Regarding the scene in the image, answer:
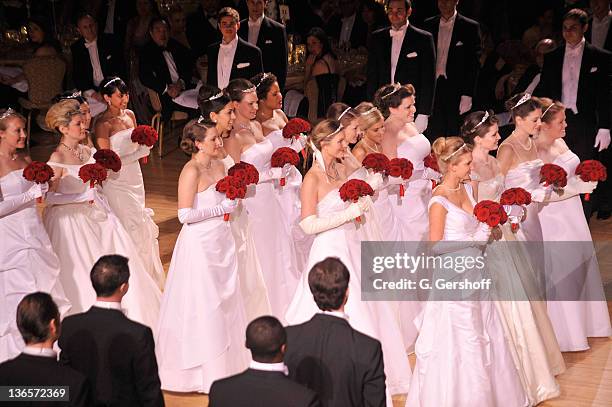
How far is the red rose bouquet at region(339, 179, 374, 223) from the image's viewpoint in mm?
6004

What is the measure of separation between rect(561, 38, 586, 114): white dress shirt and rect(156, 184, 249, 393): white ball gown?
4046 mm

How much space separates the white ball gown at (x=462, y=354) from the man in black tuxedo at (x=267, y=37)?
15.8 feet

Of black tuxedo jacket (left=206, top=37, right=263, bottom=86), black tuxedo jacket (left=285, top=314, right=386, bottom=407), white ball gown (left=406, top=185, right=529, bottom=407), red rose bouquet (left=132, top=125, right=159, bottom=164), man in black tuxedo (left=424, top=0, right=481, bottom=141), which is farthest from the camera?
man in black tuxedo (left=424, top=0, right=481, bottom=141)

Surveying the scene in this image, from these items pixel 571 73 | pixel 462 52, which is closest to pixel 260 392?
pixel 571 73

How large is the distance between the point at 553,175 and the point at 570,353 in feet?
4.28

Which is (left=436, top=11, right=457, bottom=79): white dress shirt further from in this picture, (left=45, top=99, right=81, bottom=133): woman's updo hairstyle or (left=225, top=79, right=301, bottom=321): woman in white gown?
(left=45, top=99, right=81, bottom=133): woman's updo hairstyle

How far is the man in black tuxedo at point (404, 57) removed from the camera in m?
9.27

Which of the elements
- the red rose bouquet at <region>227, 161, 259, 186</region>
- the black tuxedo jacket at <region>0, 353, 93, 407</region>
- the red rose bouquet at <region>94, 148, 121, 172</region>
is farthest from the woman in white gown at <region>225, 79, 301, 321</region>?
the black tuxedo jacket at <region>0, 353, 93, 407</region>

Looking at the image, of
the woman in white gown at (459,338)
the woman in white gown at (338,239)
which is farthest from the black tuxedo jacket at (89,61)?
the woman in white gown at (459,338)

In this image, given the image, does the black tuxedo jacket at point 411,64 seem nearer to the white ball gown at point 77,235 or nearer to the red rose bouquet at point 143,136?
the red rose bouquet at point 143,136

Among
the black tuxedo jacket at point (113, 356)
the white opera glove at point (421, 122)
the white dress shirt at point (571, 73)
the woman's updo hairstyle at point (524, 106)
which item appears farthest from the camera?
the white opera glove at point (421, 122)

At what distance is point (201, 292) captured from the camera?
6.30 m

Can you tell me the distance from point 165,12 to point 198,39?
190 cm

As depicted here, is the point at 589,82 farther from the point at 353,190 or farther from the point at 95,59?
the point at 95,59
